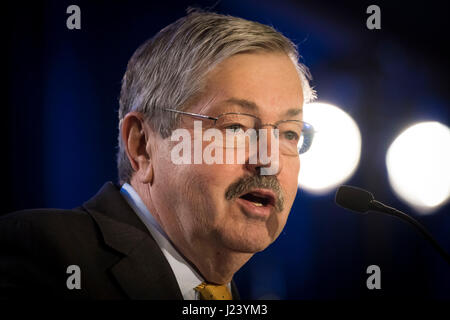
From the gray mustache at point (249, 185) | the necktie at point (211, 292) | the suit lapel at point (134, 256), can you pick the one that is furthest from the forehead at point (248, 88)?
the necktie at point (211, 292)

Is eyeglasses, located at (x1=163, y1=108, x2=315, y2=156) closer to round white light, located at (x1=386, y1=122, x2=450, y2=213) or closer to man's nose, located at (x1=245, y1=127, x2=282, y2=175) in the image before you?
man's nose, located at (x1=245, y1=127, x2=282, y2=175)

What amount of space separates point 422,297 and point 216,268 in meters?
1.11

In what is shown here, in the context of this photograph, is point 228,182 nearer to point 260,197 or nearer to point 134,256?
point 260,197

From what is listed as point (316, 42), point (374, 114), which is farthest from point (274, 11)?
point (374, 114)

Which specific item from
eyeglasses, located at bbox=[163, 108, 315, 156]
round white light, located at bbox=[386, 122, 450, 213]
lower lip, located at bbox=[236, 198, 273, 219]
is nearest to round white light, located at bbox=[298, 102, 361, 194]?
round white light, located at bbox=[386, 122, 450, 213]

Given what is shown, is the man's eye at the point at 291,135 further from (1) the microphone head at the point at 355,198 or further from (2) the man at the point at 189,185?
(1) the microphone head at the point at 355,198

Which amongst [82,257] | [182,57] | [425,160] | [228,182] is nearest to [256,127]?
[228,182]

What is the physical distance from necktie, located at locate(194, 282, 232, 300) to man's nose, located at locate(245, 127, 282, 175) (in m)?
0.44

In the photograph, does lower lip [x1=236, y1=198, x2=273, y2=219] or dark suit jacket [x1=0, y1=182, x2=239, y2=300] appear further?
lower lip [x1=236, y1=198, x2=273, y2=219]

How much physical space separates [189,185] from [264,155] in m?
0.27

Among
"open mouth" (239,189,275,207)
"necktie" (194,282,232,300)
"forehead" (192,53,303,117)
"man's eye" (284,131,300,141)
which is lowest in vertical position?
"necktie" (194,282,232,300)

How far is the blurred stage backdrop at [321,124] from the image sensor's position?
1675 mm

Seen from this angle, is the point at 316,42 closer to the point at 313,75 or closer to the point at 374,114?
the point at 313,75

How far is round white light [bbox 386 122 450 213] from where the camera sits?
1.97m
